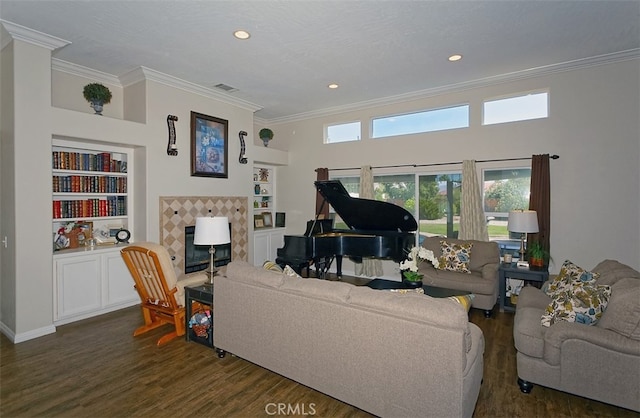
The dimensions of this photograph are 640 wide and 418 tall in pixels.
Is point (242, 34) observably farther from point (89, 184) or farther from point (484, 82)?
point (484, 82)

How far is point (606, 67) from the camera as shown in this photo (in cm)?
439

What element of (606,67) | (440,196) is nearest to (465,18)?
(606,67)

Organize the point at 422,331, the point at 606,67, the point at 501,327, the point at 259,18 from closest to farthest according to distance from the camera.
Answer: the point at 422,331 → the point at 259,18 → the point at 501,327 → the point at 606,67

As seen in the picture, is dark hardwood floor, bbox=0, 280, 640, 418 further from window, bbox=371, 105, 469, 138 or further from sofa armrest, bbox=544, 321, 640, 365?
window, bbox=371, 105, 469, 138

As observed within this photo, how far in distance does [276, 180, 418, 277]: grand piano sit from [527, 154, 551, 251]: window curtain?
1.76 meters

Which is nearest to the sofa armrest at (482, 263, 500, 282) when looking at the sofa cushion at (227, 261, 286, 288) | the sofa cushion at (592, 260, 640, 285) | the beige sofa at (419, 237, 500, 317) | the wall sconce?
the beige sofa at (419, 237, 500, 317)

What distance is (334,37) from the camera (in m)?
3.74

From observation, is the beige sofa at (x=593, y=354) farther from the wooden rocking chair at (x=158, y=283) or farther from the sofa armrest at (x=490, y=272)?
the wooden rocking chair at (x=158, y=283)

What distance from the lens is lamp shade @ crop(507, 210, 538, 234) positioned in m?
4.39

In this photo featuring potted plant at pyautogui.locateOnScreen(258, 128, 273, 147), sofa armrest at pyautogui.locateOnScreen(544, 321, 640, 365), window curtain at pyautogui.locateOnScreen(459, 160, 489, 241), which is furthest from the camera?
potted plant at pyautogui.locateOnScreen(258, 128, 273, 147)

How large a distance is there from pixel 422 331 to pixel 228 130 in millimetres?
5108

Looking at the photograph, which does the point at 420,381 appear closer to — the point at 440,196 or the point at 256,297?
the point at 256,297

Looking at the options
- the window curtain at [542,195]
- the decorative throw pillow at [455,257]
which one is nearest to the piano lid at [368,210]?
the decorative throw pillow at [455,257]

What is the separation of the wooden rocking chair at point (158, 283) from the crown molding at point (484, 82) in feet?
14.7
